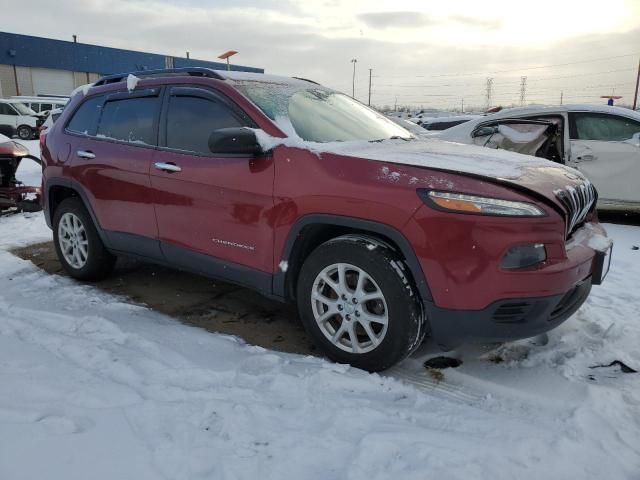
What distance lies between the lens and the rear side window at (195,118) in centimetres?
346

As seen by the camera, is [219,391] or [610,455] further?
[219,391]

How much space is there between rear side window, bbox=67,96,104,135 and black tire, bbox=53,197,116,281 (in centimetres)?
60

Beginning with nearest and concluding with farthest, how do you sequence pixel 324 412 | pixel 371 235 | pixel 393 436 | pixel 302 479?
pixel 302 479 < pixel 393 436 < pixel 324 412 < pixel 371 235

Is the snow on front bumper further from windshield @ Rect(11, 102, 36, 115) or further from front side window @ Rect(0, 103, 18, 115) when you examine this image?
front side window @ Rect(0, 103, 18, 115)

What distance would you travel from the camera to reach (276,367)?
9.70ft

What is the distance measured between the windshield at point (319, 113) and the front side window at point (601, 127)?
388 centimetres

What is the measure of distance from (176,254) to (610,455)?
285 centimetres

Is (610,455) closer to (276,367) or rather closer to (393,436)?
(393,436)

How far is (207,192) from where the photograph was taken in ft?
11.2

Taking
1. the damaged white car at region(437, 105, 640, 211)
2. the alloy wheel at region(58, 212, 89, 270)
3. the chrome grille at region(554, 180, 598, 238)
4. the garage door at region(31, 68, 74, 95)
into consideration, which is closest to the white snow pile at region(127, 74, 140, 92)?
the alloy wheel at region(58, 212, 89, 270)

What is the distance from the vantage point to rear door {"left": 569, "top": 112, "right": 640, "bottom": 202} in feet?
21.8

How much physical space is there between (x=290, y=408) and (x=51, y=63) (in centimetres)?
4699

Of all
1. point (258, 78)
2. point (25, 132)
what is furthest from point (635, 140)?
point (25, 132)

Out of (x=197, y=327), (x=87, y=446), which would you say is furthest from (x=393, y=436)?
(x=197, y=327)
